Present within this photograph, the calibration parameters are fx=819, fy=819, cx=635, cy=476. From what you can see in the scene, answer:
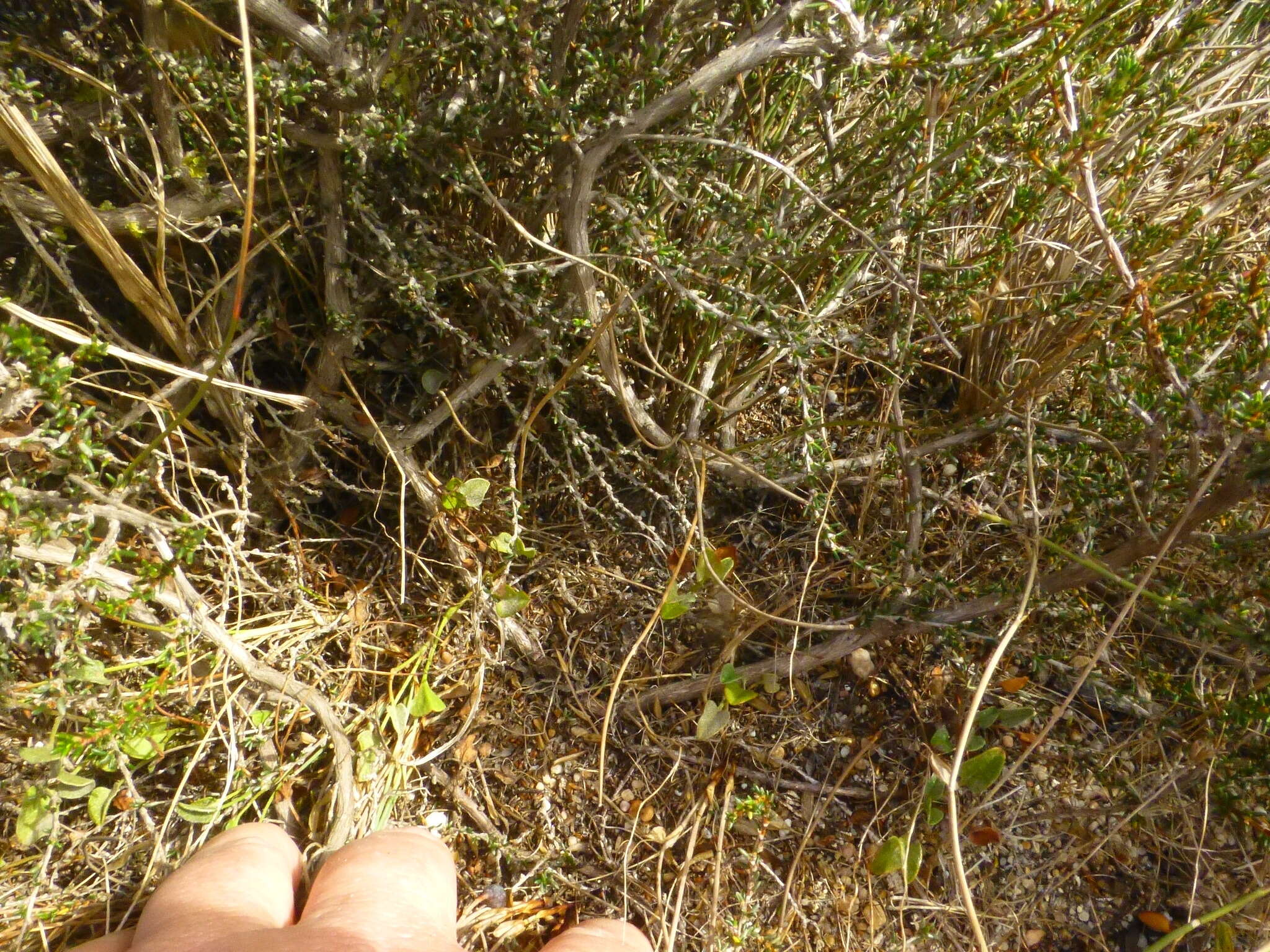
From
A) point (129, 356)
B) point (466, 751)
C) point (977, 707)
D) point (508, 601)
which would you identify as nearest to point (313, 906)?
point (466, 751)

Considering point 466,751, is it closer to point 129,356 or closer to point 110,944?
point 110,944

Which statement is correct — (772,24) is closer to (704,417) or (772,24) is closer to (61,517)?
(704,417)

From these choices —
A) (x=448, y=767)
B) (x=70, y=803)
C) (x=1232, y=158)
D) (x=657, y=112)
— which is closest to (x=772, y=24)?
(x=657, y=112)

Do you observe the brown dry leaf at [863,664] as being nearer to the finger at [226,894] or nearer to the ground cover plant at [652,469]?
the ground cover plant at [652,469]

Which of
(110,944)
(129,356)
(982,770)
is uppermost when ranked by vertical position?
(129,356)

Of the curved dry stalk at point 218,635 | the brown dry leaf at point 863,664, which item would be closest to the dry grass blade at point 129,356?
the curved dry stalk at point 218,635

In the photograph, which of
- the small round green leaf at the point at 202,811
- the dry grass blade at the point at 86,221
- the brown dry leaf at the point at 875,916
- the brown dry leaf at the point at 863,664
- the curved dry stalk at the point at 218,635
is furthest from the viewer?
the brown dry leaf at the point at 863,664

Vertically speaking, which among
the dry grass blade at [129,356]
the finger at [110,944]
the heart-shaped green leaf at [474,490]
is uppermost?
the dry grass blade at [129,356]
